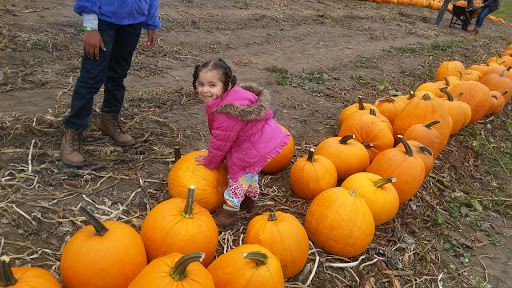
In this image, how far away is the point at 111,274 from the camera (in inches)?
85.1

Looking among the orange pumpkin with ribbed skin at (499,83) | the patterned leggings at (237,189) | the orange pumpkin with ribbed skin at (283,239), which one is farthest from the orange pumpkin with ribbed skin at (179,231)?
the orange pumpkin with ribbed skin at (499,83)

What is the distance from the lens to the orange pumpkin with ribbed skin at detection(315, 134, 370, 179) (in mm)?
3855

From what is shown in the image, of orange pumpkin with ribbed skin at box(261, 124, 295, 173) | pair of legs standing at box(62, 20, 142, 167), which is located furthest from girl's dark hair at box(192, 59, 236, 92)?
orange pumpkin with ribbed skin at box(261, 124, 295, 173)

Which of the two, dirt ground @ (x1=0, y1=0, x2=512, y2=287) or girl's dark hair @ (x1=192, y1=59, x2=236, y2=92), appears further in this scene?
dirt ground @ (x1=0, y1=0, x2=512, y2=287)

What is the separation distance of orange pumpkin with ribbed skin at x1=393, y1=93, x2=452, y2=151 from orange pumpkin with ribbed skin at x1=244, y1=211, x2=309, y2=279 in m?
2.53

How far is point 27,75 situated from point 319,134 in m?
4.23

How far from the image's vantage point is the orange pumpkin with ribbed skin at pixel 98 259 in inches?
83.4

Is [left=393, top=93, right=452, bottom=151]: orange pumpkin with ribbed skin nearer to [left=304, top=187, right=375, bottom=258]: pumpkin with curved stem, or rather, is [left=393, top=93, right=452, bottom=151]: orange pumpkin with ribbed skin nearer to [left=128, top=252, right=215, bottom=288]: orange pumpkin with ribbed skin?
[left=304, top=187, right=375, bottom=258]: pumpkin with curved stem

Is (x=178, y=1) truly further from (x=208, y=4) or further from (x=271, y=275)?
(x=271, y=275)

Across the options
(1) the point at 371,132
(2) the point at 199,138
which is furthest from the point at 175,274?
(1) the point at 371,132

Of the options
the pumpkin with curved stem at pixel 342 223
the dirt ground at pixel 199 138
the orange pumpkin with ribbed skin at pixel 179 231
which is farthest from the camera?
the dirt ground at pixel 199 138

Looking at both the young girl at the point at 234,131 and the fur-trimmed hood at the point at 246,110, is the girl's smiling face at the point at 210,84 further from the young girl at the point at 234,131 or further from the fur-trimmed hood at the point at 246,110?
the fur-trimmed hood at the point at 246,110

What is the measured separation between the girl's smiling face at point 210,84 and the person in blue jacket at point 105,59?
1077mm

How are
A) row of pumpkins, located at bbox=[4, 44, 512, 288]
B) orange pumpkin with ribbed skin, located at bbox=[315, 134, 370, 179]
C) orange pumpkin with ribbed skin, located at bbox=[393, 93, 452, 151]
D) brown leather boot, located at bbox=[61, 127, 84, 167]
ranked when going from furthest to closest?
→ 1. orange pumpkin with ribbed skin, located at bbox=[393, 93, 452, 151]
2. orange pumpkin with ribbed skin, located at bbox=[315, 134, 370, 179]
3. brown leather boot, located at bbox=[61, 127, 84, 167]
4. row of pumpkins, located at bbox=[4, 44, 512, 288]
